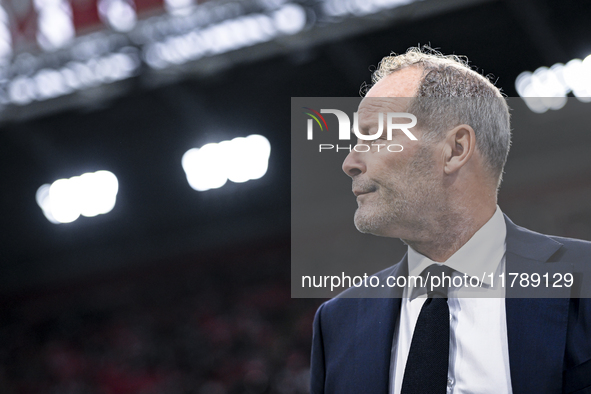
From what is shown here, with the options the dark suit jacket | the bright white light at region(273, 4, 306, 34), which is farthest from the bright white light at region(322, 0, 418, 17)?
the dark suit jacket

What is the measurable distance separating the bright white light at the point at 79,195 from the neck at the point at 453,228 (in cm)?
507

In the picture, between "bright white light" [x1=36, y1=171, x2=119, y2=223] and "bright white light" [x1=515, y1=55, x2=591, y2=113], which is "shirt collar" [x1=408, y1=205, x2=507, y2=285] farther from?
"bright white light" [x1=36, y1=171, x2=119, y2=223]

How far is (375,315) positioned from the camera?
2.86 ft

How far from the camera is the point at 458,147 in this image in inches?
32.5

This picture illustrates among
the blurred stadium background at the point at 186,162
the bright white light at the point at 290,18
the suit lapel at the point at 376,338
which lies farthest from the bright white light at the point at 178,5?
the suit lapel at the point at 376,338

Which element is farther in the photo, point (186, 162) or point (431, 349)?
point (186, 162)

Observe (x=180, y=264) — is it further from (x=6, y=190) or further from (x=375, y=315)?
(x=375, y=315)

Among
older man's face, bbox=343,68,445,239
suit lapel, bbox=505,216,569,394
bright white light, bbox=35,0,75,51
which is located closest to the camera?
suit lapel, bbox=505,216,569,394

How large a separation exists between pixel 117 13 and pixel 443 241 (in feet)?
11.1

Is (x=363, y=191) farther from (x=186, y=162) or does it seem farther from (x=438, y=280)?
(x=186, y=162)

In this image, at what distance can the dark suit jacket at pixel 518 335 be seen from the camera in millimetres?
688

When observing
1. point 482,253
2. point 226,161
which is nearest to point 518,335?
point 482,253

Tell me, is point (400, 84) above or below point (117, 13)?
below

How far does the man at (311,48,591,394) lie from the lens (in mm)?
750
